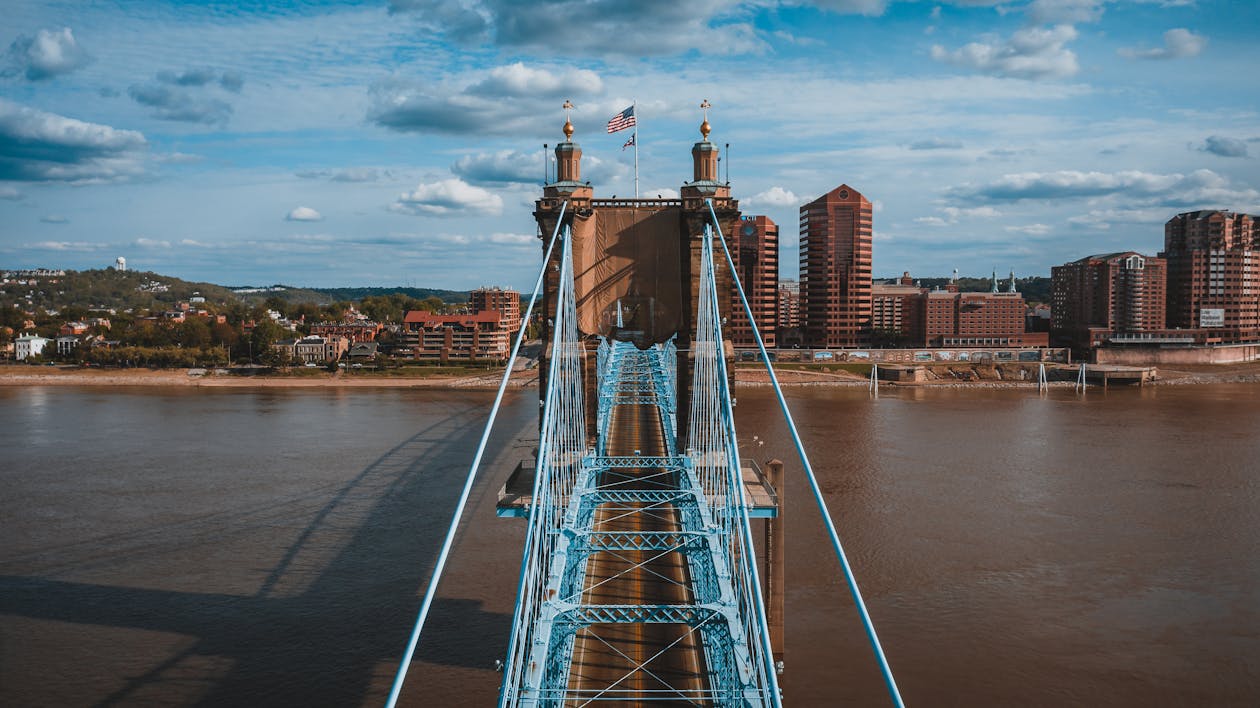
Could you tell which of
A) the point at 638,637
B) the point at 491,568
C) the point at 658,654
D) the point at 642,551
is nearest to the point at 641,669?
the point at 658,654

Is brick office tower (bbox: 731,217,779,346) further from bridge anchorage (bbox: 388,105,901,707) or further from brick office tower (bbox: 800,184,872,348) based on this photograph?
bridge anchorage (bbox: 388,105,901,707)

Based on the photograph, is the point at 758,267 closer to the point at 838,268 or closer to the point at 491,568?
the point at 838,268

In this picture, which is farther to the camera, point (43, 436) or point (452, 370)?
point (452, 370)

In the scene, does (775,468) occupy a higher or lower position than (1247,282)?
lower

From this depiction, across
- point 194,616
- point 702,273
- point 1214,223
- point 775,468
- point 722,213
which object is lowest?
point 194,616

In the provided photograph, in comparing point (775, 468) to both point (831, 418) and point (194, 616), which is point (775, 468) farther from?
point (831, 418)

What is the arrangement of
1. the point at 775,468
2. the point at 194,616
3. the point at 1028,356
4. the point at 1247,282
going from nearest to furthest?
the point at 775,468, the point at 194,616, the point at 1028,356, the point at 1247,282

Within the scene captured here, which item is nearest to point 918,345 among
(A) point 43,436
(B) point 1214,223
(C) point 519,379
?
(B) point 1214,223

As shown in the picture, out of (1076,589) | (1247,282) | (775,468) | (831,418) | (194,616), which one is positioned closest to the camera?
(775,468)
